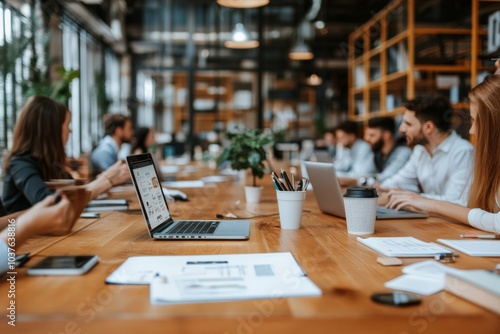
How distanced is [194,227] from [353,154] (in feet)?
18.8

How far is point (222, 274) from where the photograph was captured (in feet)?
4.16

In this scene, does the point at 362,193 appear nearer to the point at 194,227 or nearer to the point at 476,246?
the point at 476,246

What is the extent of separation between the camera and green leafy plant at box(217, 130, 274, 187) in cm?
281

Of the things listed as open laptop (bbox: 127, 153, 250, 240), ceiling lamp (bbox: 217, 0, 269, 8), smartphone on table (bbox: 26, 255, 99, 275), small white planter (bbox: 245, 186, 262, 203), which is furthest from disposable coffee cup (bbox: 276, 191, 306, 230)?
ceiling lamp (bbox: 217, 0, 269, 8)

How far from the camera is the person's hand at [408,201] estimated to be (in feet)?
7.64

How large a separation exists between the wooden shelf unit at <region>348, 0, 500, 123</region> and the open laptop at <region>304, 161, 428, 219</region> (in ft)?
13.6

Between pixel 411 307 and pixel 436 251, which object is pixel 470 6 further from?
pixel 411 307

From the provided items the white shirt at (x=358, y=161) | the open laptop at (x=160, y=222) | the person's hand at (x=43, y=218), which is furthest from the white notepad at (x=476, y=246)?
the white shirt at (x=358, y=161)

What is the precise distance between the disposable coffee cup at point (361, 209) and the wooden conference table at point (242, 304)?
0.47ft

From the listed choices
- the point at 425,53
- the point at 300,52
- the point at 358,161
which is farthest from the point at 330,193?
the point at 300,52

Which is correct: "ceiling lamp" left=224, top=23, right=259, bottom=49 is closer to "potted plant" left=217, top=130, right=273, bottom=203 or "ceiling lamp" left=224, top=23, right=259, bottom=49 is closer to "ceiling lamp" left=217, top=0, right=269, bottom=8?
"ceiling lamp" left=217, top=0, right=269, bottom=8

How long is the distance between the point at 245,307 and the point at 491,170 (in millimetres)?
1597

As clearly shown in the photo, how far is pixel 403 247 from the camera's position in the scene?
1.60 m

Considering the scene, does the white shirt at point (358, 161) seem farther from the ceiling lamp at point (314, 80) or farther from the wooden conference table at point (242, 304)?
the wooden conference table at point (242, 304)
